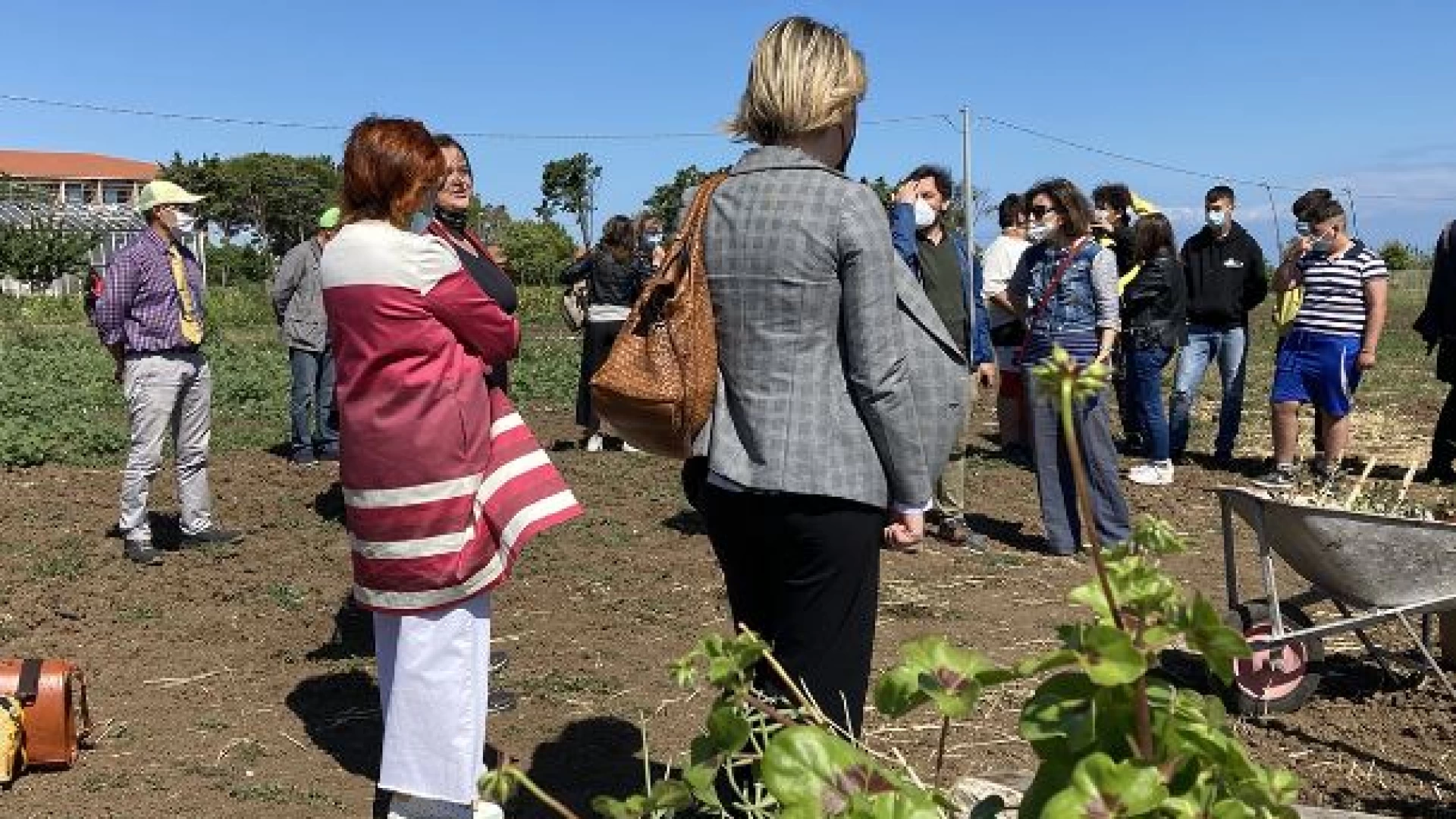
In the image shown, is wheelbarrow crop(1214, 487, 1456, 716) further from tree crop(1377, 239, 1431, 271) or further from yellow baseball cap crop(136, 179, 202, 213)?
tree crop(1377, 239, 1431, 271)

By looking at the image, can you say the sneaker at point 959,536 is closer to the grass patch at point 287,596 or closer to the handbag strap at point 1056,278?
the handbag strap at point 1056,278

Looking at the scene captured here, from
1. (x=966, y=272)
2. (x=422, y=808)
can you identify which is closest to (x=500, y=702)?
(x=422, y=808)

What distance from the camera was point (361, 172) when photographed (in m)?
3.62

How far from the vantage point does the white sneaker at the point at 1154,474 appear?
9.14m

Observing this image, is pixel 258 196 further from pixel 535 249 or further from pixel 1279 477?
pixel 1279 477

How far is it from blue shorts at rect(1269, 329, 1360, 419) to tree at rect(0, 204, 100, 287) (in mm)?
43603

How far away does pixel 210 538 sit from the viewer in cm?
752

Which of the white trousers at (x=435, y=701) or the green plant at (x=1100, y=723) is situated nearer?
the green plant at (x=1100, y=723)

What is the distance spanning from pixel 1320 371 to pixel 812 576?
6554 mm

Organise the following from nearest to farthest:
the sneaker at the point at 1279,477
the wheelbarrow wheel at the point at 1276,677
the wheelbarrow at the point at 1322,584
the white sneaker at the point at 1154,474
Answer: the wheelbarrow at the point at 1322,584 → the wheelbarrow wheel at the point at 1276,677 → the sneaker at the point at 1279,477 → the white sneaker at the point at 1154,474

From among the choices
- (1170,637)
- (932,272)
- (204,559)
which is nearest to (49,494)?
(204,559)

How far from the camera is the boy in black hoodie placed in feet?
32.0

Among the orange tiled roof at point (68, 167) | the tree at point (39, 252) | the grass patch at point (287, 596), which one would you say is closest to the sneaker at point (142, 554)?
the grass patch at point (287, 596)

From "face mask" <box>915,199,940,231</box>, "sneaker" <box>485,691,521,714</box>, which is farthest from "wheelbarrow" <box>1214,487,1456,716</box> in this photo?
"face mask" <box>915,199,940,231</box>
